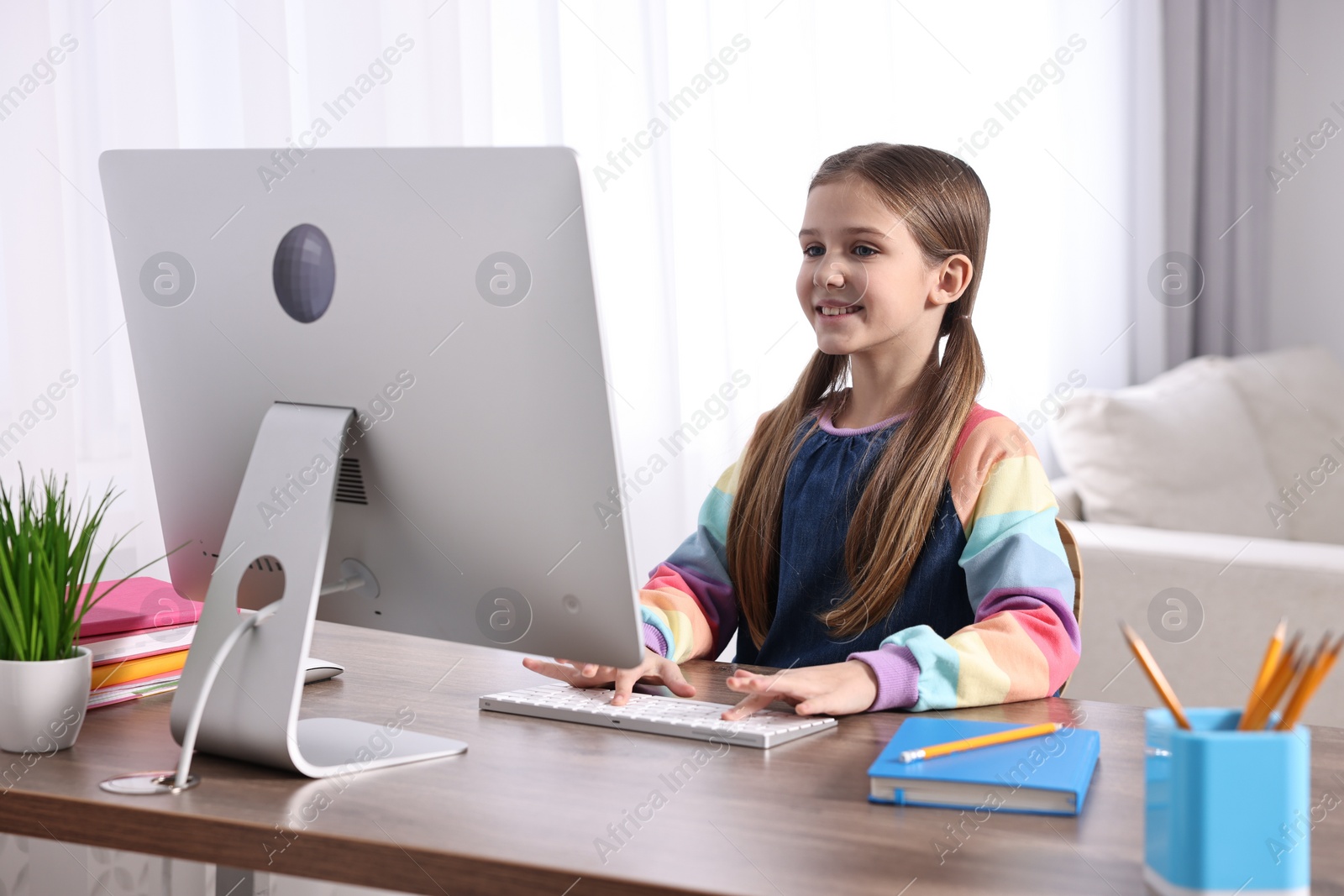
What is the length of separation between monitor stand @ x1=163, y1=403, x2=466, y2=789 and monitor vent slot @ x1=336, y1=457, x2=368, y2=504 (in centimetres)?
1

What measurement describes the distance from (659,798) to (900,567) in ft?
1.64

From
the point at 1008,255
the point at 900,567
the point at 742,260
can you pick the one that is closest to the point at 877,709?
the point at 900,567

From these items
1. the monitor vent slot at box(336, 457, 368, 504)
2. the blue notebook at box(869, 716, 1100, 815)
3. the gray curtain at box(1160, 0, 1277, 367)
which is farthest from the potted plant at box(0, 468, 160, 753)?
the gray curtain at box(1160, 0, 1277, 367)

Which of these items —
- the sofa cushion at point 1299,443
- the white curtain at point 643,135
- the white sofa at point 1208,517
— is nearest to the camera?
the white sofa at point 1208,517

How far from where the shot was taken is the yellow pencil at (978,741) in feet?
2.63

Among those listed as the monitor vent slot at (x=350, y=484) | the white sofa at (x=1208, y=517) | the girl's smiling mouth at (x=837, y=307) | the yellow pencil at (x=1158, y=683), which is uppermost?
the girl's smiling mouth at (x=837, y=307)

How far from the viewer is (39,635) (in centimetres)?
89

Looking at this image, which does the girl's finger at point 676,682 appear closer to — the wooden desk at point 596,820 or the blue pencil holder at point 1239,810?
the wooden desk at point 596,820

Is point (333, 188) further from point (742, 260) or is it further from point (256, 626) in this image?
point (742, 260)

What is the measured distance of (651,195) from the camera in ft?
8.89

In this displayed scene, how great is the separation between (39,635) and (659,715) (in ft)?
1.54

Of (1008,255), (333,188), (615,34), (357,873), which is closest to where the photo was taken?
(357,873)

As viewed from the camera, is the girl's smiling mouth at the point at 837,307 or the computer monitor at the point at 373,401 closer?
the computer monitor at the point at 373,401

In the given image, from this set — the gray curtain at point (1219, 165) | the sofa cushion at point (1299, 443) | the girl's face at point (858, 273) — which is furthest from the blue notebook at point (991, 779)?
the gray curtain at point (1219, 165)
